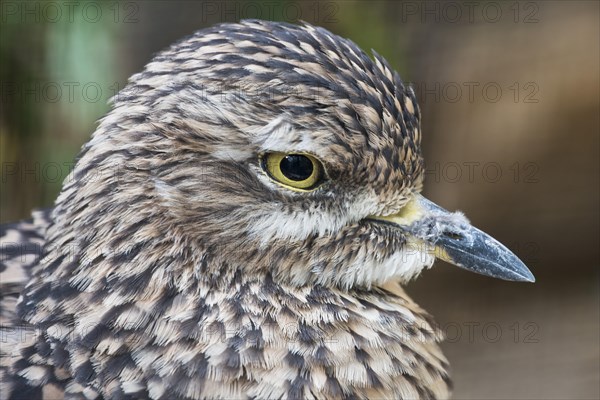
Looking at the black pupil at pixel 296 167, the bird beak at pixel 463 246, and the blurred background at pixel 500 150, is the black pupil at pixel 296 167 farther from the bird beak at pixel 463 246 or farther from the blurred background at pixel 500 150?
the blurred background at pixel 500 150

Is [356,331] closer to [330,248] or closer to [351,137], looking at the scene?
[330,248]

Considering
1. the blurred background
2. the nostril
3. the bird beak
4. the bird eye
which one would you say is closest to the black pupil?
the bird eye

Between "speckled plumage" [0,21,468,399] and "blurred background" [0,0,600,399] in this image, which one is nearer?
"speckled plumage" [0,21,468,399]

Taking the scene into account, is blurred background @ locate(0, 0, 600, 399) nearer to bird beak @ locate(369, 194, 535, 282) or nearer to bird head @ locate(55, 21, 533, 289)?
bird head @ locate(55, 21, 533, 289)

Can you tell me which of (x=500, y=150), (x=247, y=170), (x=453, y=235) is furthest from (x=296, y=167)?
(x=500, y=150)

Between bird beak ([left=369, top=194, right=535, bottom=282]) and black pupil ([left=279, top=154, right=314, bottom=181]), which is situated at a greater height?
black pupil ([left=279, top=154, right=314, bottom=181])

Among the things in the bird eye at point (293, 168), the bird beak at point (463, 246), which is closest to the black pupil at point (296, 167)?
the bird eye at point (293, 168)

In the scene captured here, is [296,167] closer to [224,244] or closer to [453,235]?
[224,244]

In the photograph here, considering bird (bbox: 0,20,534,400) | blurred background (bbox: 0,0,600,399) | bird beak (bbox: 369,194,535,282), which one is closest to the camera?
bird (bbox: 0,20,534,400)
